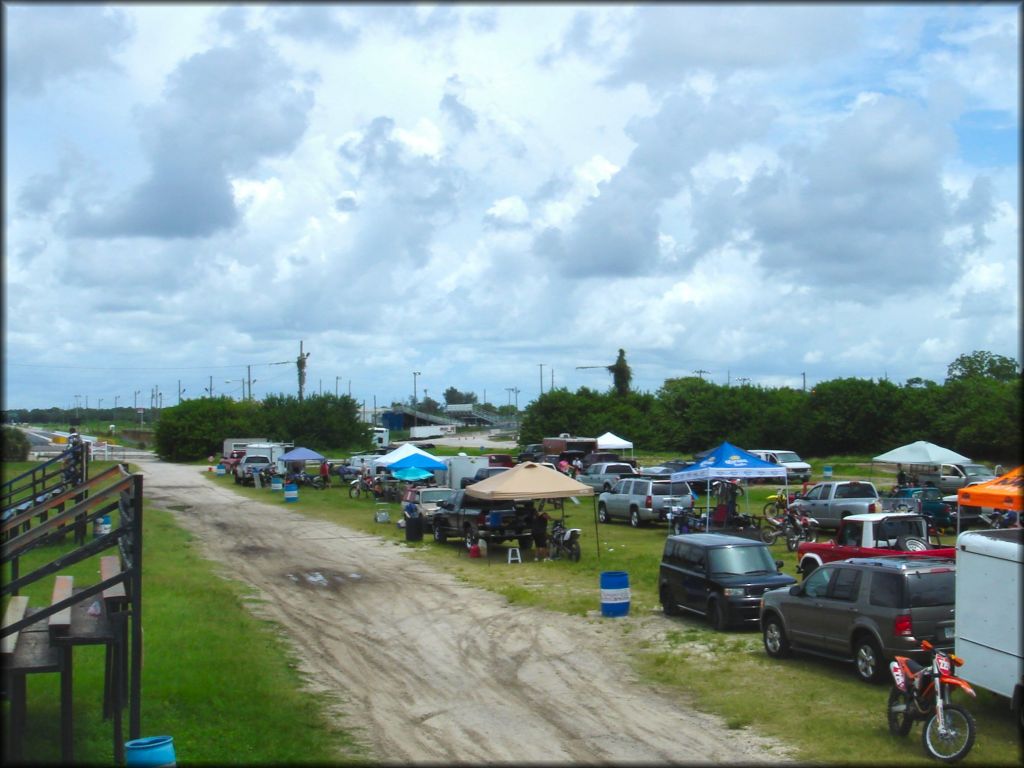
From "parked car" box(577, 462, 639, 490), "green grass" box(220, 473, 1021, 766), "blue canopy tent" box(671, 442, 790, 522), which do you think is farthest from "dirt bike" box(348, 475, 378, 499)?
"green grass" box(220, 473, 1021, 766)

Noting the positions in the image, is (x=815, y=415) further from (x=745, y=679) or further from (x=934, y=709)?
(x=934, y=709)

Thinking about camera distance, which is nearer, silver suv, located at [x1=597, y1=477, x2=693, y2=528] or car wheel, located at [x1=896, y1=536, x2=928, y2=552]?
car wheel, located at [x1=896, y1=536, x2=928, y2=552]

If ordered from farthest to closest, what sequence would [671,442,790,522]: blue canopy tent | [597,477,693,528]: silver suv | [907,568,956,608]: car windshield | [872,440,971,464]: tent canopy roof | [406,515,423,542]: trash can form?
[597,477,693,528]: silver suv → [872,440,971,464]: tent canopy roof → [406,515,423,542]: trash can → [671,442,790,522]: blue canopy tent → [907,568,956,608]: car windshield

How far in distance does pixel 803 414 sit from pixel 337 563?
51.2 meters

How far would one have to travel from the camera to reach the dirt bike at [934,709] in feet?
32.7

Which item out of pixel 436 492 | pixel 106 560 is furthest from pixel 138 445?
pixel 106 560

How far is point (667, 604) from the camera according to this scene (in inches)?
735

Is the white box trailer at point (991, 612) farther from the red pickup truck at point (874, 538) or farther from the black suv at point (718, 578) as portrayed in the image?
the red pickup truck at point (874, 538)

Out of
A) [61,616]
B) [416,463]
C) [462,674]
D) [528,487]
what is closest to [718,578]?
[462,674]

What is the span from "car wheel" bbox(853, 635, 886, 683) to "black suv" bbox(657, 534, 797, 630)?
11.3 ft

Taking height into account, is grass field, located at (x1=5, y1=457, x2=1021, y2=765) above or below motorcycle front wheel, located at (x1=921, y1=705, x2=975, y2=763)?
below

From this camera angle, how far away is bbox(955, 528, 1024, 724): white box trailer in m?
10.2

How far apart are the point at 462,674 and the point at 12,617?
629 centimetres

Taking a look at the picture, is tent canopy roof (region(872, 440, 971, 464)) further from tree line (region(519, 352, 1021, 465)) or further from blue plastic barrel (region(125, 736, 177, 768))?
blue plastic barrel (region(125, 736, 177, 768))
